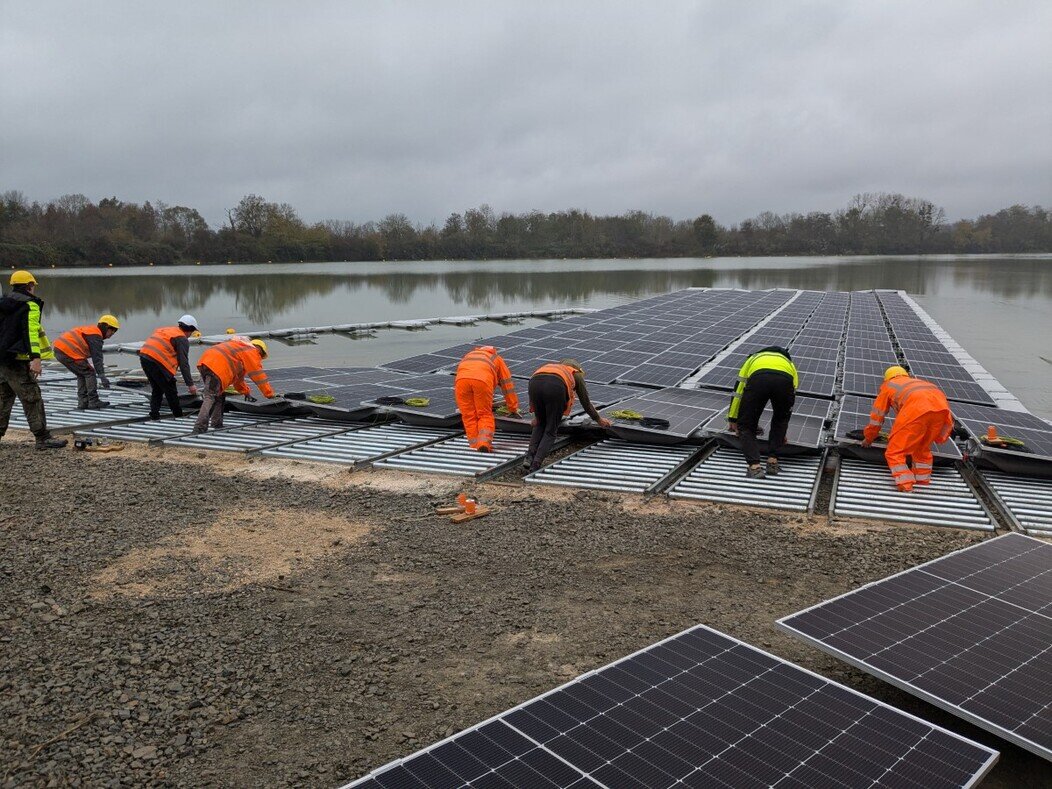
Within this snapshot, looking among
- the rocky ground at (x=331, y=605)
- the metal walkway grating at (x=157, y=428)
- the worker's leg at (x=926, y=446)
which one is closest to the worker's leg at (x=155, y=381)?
the metal walkway grating at (x=157, y=428)

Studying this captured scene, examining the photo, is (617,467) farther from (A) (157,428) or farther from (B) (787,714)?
(A) (157,428)

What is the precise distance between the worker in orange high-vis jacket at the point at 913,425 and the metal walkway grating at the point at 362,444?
6.25 meters

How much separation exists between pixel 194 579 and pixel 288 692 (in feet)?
7.03

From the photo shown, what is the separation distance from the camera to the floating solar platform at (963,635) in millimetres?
3980

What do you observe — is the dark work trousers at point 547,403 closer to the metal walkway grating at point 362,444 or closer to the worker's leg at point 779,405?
the metal walkway grating at point 362,444

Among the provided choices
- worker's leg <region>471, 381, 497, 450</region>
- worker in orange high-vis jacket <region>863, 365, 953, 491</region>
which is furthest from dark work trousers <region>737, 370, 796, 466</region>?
worker's leg <region>471, 381, 497, 450</region>

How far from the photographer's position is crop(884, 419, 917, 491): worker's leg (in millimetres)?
8742

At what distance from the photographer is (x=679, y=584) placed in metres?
6.32

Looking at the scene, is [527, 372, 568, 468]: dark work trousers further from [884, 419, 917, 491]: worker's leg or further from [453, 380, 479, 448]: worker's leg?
[884, 419, 917, 491]: worker's leg

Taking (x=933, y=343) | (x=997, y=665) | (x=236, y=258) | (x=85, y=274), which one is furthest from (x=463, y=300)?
(x=236, y=258)

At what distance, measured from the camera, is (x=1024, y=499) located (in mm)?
8445

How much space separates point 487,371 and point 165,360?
5914 mm

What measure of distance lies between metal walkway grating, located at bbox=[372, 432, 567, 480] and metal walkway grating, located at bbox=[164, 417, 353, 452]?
1.98 m

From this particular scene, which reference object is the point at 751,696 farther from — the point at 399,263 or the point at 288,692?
the point at 399,263
